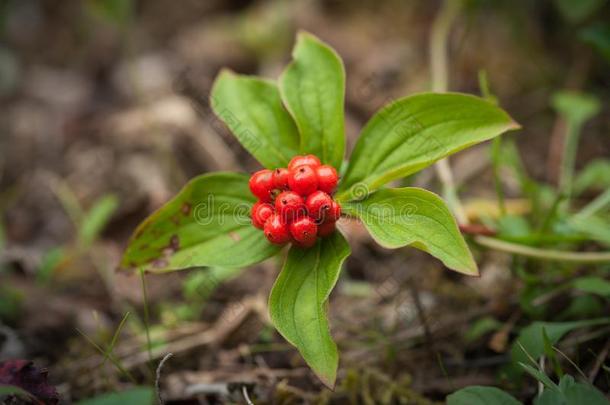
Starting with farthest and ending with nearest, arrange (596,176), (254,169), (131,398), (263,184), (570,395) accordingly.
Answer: (254,169)
(596,176)
(263,184)
(570,395)
(131,398)

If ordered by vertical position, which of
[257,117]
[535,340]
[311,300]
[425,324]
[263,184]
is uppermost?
[257,117]

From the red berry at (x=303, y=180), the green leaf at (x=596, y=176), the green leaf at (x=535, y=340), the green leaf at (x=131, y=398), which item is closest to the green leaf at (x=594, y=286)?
the green leaf at (x=535, y=340)

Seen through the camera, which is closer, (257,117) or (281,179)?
(281,179)

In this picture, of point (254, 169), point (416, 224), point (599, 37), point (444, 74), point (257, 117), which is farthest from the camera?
point (254, 169)

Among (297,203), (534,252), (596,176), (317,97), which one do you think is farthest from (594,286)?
(317,97)

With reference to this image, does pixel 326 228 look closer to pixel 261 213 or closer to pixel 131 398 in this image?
pixel 261 213

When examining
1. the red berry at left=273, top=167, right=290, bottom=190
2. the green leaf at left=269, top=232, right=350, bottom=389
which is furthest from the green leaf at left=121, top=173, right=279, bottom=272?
the red berry at left=273, top=167, right=290, bottom=190
